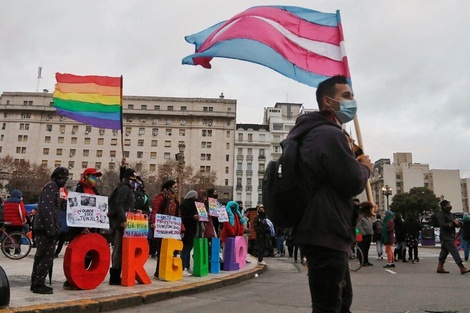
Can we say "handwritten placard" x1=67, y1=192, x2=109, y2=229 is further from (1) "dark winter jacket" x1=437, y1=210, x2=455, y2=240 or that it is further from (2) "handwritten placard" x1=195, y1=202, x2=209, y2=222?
(1) "dark winter jacket" x1=437, y1=210, x2=455, y2=240

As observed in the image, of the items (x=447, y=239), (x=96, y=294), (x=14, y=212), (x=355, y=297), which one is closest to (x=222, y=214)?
(x=355, y=297)

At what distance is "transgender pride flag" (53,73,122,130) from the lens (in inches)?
456

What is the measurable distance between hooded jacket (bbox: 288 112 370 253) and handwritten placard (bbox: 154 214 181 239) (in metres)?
5.43

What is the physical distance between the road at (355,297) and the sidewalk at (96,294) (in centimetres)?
17

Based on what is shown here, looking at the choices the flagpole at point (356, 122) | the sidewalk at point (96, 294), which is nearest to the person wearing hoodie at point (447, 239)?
the sidewalk at point (96, 294)

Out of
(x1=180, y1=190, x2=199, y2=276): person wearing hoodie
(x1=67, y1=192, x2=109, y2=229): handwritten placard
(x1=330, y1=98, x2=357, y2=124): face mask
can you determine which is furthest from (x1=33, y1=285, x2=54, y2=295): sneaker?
(x1=330, y1=98, x2=357, y2=124): face mask

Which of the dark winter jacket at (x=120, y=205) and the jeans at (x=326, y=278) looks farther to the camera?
the dark winter jacket at (x=120, y=205)

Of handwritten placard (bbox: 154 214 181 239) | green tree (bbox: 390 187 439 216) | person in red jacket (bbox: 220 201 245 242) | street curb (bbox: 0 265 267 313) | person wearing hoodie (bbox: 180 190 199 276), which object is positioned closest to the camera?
street curb (bbox: 0 265 267 313)

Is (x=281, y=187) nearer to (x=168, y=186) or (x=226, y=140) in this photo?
(x=168, y=186)

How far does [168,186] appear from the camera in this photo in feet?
28.3

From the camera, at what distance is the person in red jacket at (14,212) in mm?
11602

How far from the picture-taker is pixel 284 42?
230 inches

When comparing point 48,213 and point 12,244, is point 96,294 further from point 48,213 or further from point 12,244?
point 12,244

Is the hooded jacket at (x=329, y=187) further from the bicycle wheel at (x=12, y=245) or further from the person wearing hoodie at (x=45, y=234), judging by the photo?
the bicycle wheel at (x=12, y=245)
